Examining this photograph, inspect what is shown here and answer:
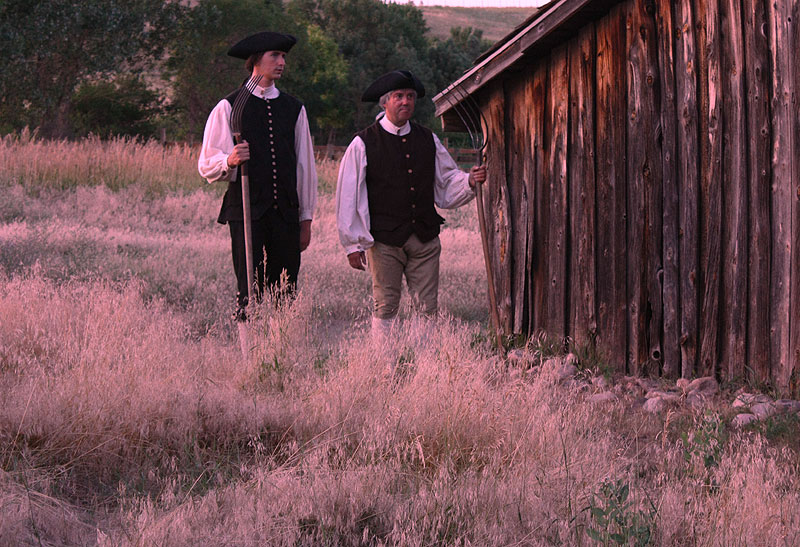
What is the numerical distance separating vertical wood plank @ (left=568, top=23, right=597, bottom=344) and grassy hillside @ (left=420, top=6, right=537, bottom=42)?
10546 cm

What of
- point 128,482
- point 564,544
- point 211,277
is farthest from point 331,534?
point 211,277

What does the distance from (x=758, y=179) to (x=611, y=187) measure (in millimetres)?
1149

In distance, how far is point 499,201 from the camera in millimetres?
7840

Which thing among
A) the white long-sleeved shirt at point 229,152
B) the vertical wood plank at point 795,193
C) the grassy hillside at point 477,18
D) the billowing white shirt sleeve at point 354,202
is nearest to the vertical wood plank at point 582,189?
the vertical wood plank at point 795,193

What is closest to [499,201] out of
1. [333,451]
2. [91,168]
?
[333,451]

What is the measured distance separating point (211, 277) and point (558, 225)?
4.73 m

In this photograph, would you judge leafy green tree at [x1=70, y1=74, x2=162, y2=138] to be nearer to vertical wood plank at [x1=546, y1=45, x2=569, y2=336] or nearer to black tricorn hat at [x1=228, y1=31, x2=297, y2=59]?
vertical wood plank at [x1=546, y1=45, x2=569, y2=336]

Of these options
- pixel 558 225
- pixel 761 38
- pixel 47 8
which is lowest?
pixel 558 225

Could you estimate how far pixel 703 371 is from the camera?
6.49 metres

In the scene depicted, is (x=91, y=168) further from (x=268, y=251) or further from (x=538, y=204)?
(x=268, y=251)

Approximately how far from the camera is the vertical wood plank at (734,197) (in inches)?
247

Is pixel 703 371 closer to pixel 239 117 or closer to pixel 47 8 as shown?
pixel 239 117

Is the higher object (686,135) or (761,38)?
(761,38)

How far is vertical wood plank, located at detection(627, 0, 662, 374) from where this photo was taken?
6742 millimetres
